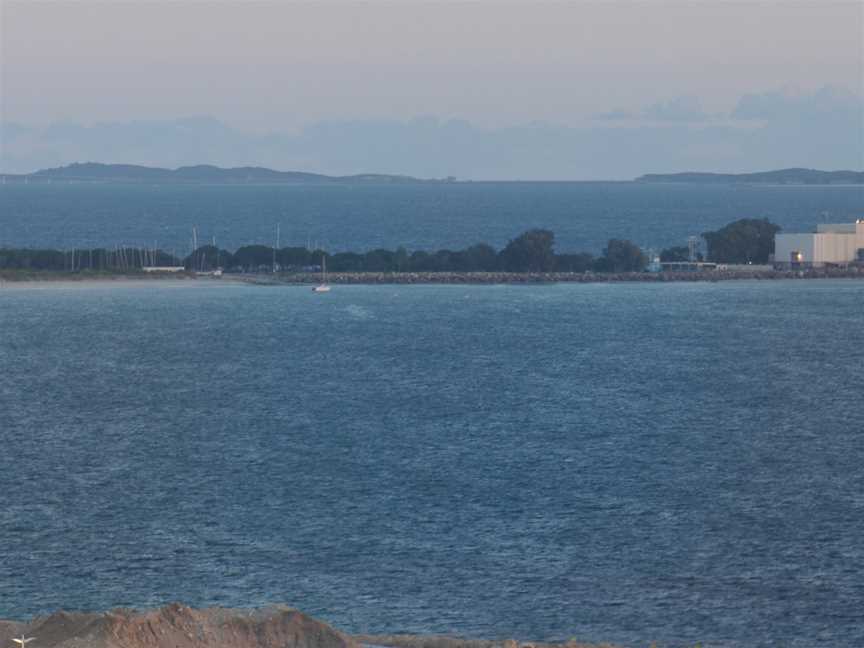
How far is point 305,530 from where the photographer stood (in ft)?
115

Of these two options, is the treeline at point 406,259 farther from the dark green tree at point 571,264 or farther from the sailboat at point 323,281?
the sailboat at point 323,281

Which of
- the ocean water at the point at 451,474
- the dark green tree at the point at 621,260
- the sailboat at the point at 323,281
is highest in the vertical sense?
the dark green tree at the point at 621,260

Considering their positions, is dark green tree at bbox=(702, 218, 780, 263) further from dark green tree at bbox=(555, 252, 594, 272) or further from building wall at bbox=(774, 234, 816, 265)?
dark green tree at bbox=(555, 252, 594, 272)

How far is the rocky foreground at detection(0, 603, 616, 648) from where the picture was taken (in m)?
19.9

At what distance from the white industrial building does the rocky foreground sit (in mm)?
86884

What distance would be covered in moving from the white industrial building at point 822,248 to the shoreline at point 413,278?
1688 mm

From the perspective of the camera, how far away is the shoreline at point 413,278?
100875mm

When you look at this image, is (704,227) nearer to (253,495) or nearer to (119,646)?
(253,495)

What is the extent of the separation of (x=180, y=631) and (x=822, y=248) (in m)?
91.7

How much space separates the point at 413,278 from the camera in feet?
332

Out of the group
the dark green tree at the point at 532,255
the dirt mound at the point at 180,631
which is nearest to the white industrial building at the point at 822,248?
the dark green tree at the point at 532,255

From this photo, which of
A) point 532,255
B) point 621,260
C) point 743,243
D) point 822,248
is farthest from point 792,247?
point 532,255

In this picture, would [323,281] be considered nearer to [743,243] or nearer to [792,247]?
[743,243]

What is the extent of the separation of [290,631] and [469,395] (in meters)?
35.7
